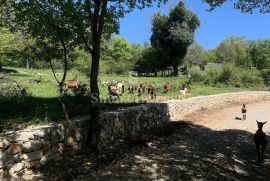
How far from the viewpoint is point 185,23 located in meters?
53.7

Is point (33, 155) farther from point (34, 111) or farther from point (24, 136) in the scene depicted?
point (34, 111)

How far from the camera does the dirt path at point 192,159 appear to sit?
12234mm

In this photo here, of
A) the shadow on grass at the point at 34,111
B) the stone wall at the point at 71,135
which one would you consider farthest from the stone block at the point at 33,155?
the shadow on grass at the point at 34,111

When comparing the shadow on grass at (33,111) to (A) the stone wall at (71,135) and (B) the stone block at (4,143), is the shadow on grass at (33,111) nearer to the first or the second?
(A) the stone wall at (71,135)

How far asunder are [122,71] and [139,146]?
45.5 metres

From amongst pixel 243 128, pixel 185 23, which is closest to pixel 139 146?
pixel 243 128

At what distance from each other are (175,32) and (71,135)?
4199 cm

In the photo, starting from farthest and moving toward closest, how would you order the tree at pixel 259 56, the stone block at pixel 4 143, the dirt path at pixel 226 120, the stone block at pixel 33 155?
the tree at pixel 259 56 → the dirt path at pixel 226 120 → the stone block at pixel 33 155 → the stone block at pixel 4 143

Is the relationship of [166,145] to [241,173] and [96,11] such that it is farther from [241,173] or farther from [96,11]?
[96,11]

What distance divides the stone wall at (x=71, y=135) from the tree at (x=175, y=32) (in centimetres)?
2818

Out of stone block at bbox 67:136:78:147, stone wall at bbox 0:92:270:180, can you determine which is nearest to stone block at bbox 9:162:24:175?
stone wall at bbox 0:92:270:180

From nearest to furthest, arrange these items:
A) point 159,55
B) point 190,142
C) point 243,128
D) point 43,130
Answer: point 43,130
point 190,142
point 243,128
point 159,55

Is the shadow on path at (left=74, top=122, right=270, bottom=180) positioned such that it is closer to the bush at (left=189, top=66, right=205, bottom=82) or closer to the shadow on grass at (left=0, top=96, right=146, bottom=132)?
the shadow on grass at (left=0, top=96, right=146, bottom=132)

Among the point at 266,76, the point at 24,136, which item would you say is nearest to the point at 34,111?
the point at 24,136
